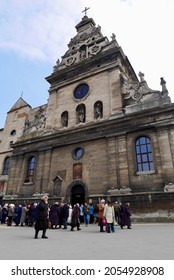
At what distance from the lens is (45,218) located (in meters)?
6.67

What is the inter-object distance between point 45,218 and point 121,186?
8.25m

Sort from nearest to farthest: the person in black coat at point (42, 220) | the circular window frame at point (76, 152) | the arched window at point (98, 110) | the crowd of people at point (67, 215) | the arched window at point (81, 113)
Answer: the person in black coat at point (42, 220) < the crowd of people at point (67, 215) < the circular window frame at point (76, 152) < the arched window at point (98, 110) < the arched window at point (81, 113)

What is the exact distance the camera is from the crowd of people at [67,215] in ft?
22.2

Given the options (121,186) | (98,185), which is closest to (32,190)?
(98,185)

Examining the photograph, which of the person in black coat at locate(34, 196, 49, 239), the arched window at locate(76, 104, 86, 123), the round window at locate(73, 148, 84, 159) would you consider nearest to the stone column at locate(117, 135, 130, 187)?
the round window at locate(73, 148, 84, 159)

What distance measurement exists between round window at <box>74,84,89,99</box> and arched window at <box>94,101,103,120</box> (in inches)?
79.9

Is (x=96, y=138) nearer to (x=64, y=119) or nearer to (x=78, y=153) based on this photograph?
(x=78, y=153)

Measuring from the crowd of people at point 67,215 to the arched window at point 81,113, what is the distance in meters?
8.75

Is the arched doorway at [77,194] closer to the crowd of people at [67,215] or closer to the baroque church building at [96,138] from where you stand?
the baroque church building at [96,138]

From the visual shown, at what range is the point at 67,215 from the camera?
398 inches

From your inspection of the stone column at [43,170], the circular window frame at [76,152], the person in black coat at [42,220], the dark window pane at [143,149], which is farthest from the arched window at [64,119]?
the person in black coat at [42,220]

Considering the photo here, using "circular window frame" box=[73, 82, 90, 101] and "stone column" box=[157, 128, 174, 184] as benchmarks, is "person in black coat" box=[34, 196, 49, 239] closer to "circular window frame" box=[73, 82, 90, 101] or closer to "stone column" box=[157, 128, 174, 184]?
"stone column" box=[157, 128, 174, 184]

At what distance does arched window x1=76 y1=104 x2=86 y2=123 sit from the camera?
18.9m
